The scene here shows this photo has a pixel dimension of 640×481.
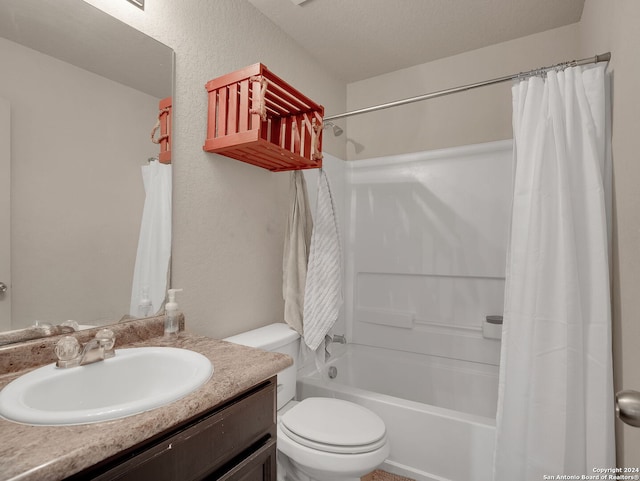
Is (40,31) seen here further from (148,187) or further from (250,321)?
(250,321)

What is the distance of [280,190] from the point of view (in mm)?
1979

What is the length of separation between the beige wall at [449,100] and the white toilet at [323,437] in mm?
1739

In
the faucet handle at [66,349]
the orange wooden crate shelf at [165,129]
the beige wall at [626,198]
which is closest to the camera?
the faucet handle at [66,349]

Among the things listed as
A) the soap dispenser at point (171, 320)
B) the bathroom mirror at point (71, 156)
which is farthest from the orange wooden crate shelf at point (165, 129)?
the soap dispenser at point (171, 320)

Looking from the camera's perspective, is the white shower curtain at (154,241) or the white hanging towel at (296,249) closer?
the white shower curtain at (154,241)

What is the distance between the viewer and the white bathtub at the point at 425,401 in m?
1.47

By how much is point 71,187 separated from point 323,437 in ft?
3.99

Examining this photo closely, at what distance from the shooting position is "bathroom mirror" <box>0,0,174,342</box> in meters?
0.93

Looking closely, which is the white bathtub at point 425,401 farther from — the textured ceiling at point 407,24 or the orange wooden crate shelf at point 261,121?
the textured ceiling at point 407,24

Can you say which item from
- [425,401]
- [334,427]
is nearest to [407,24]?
[334,427]

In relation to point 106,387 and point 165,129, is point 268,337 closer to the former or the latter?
point 106,387

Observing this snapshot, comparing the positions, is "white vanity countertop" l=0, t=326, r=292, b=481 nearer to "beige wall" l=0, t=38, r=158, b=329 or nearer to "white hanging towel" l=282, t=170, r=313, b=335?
"beige wall" l=0, t=38, r=158, b=329

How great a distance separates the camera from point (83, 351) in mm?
900

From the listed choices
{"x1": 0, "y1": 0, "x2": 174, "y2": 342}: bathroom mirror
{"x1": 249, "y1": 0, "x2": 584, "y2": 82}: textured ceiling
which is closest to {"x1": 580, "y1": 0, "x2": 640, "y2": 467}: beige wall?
{"x1": 249, "y1": 0, "x2": 584, "y2": 82}: textured ceiling
